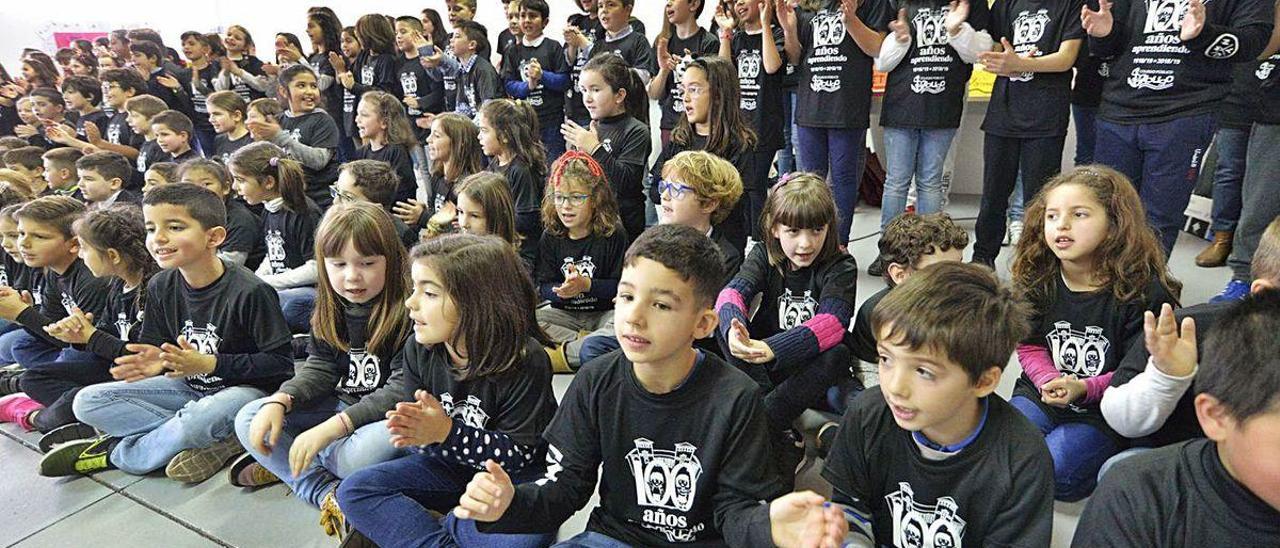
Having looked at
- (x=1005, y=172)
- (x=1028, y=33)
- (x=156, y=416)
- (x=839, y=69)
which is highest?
(x=1028, y=33)

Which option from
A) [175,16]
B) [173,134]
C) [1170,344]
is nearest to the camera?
[1170,344]

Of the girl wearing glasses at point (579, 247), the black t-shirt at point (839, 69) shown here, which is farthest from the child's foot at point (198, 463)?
the black t-shirt at point (839, 69)

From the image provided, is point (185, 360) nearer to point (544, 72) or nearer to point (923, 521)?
point (923, 521)

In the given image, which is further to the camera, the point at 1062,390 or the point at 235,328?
the point at 235,328

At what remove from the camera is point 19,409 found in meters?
2.49

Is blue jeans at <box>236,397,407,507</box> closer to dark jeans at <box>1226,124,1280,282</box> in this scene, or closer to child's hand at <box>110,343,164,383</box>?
child's hand at <box>110,343,164,383</box>

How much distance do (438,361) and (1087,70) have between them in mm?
2964

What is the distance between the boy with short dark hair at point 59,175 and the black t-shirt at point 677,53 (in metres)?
3.19

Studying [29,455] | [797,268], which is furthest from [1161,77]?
[29,455]

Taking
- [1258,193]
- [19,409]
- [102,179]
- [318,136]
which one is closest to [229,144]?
[318,136]

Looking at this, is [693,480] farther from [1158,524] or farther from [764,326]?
[764,326]

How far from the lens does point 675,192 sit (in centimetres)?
251

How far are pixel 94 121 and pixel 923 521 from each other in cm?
628

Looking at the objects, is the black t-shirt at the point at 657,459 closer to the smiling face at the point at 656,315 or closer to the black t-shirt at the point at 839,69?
the smiling face at the point at 656,315
